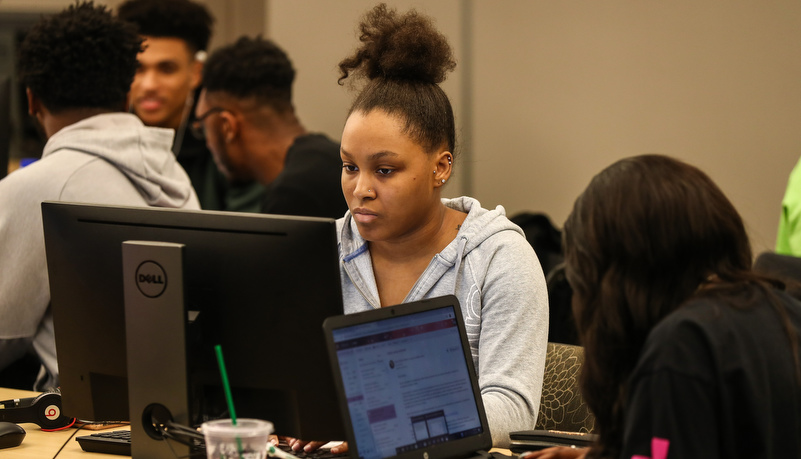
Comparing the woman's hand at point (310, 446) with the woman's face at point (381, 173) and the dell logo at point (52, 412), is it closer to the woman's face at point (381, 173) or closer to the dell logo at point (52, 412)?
the woman's face at point (381, 173)

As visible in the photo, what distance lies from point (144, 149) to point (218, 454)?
4.62ft

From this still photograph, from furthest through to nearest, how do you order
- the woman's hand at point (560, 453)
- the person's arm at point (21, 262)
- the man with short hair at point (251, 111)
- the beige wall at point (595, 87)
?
the man with short hair at point (251, 111)
the beige wall at point (595, 87)
the person's arm at point (21, 262)
the woman's hand at point (560, 453)

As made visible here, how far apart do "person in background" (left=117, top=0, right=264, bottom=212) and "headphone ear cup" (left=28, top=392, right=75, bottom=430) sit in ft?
6.70

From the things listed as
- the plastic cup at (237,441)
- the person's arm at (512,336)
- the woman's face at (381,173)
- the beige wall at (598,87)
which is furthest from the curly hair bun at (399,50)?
the beige wall at (598,87)

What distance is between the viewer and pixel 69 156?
2.32m

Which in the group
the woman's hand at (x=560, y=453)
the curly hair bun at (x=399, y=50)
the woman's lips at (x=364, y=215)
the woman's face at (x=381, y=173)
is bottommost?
the woman's hand at (x=560, y=453)

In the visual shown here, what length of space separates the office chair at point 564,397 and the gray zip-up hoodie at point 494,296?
22 cm

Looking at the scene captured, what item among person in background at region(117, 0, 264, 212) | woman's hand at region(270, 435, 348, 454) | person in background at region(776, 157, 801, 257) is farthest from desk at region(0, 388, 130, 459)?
person in background at region(117, 0, 264, 212)

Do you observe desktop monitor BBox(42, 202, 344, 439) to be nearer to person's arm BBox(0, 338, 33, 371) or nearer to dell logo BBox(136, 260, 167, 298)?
dell logo BBox(136, 260, 167, 298)

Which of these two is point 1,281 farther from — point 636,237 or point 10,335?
point 636,237

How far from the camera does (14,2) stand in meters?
5.25

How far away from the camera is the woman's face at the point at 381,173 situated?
178 centimetres

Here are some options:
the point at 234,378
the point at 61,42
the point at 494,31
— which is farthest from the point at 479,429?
the point at 494,31

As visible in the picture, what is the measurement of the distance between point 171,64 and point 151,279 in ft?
8.74
